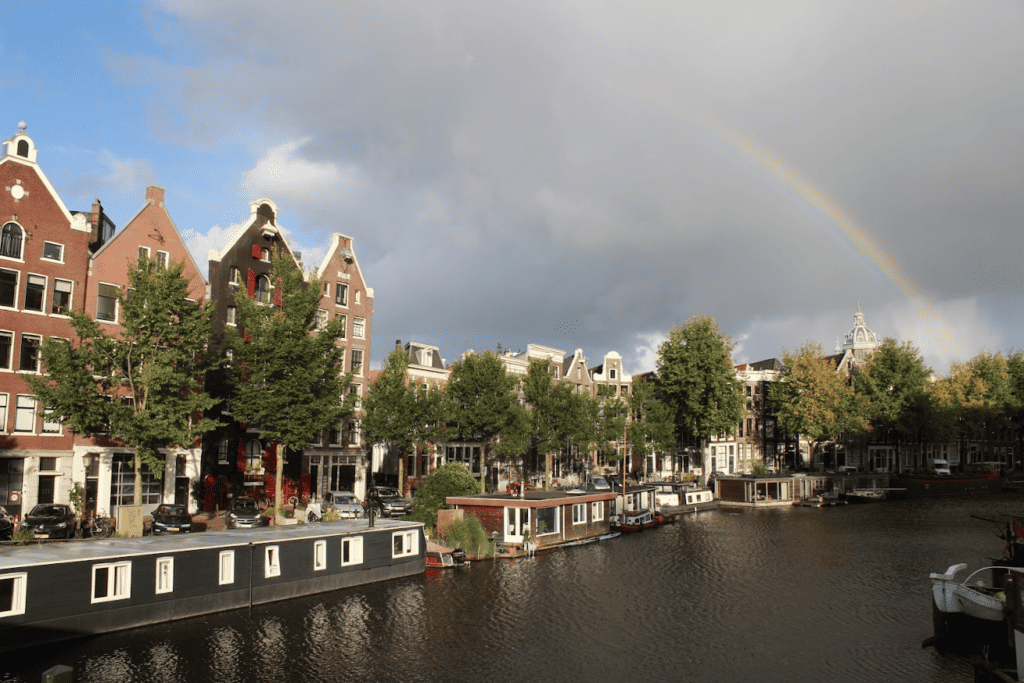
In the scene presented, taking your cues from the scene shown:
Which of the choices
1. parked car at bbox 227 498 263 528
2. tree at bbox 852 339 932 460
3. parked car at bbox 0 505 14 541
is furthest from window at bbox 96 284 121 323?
tree at bbox 852 339 932 460

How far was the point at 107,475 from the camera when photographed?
53188 mm

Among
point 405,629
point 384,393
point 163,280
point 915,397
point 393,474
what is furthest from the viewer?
point 915,397

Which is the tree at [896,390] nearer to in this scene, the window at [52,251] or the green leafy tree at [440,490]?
the green leafy tree at [440,490]

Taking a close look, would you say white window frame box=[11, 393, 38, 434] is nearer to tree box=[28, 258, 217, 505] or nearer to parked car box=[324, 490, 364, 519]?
tree box=[28, 258, 217, 505]

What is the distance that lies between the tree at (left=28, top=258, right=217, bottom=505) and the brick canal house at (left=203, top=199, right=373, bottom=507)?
6.24m

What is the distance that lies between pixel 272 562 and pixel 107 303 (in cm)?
2802

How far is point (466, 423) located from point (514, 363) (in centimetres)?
2038

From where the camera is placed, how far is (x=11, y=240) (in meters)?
51.3

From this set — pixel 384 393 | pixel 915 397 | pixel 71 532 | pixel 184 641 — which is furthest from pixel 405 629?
pixel 915 397

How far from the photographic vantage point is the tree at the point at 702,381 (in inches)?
3954

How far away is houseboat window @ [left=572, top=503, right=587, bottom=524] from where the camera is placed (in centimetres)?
6111

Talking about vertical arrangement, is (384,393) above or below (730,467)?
above

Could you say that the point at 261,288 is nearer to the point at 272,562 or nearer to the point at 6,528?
the point at 6,528

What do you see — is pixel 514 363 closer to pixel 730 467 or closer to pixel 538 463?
pixel 538 463
